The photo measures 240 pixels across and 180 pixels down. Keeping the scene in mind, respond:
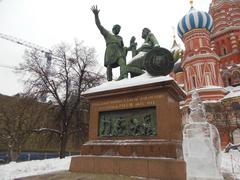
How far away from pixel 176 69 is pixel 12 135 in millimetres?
33176

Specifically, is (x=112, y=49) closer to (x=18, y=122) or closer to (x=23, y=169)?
(x=23, y=169)

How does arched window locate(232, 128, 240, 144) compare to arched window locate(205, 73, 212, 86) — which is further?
arched window locate(205, 73, 212, 86)

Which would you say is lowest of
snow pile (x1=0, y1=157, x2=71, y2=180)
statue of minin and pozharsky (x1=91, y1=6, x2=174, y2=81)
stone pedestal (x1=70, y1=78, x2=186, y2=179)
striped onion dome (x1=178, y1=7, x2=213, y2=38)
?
snow pile (x1=0, y1=157, x2=71, y2=180)

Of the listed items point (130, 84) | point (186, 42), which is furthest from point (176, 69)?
point (130, 84)

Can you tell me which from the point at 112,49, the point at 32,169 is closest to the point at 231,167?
the point at 112,49

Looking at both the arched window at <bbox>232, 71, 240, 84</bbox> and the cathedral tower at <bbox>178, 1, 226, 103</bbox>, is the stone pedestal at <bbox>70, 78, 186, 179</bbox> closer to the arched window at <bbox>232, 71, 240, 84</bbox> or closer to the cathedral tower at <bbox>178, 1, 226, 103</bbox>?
the cathedral tower at <bbox>178, 1, 226, 103</bbox>

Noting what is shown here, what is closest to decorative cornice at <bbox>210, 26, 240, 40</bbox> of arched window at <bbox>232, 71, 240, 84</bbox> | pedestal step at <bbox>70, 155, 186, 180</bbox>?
arched window at <bbox>232, 71, 240, 84</bbox>

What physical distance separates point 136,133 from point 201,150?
2.07 m

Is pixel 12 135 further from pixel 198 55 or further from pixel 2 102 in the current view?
pixel 198 55

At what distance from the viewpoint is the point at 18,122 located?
19828 mm

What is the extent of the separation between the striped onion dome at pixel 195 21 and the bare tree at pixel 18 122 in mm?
26200

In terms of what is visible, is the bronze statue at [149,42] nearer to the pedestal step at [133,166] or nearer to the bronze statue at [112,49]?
the bronze statue at [112,49]

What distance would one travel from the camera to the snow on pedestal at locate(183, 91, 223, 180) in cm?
470

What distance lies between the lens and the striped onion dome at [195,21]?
112 feet
